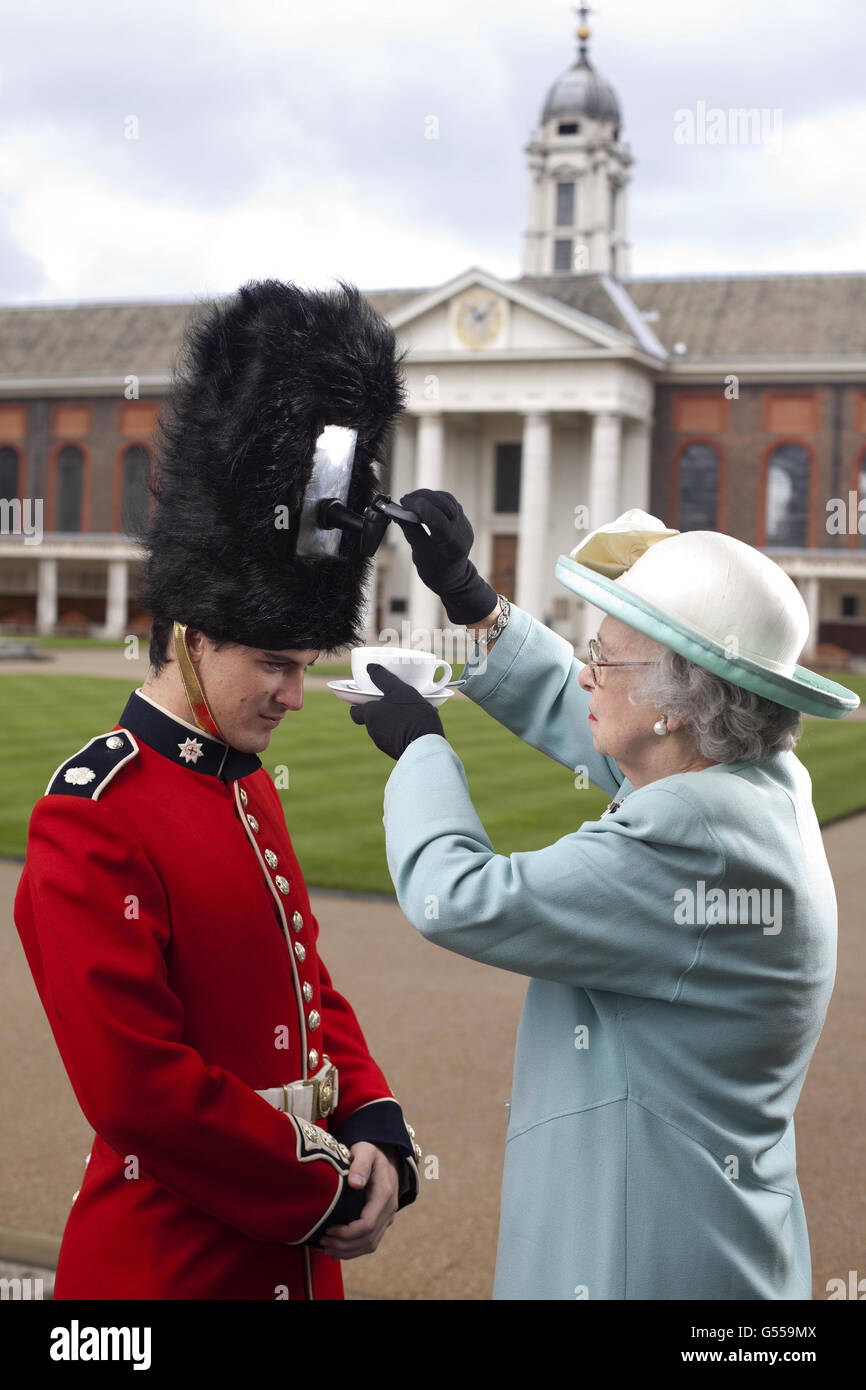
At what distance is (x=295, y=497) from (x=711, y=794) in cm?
87

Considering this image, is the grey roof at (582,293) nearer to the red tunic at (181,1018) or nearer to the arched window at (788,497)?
the arched window at (788,497)

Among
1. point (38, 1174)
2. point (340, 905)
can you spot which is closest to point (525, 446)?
point (340, 905)

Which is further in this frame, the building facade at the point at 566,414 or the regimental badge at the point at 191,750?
the building facade at the point at 566,414

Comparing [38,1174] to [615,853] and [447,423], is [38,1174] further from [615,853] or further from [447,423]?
[447,423]

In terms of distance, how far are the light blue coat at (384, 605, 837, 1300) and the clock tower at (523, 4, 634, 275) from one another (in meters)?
52.0

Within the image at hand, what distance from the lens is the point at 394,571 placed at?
4859 centimetres

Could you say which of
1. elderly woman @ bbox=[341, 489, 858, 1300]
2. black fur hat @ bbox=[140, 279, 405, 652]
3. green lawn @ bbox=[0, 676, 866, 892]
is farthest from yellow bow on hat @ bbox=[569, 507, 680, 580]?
green lawn @ bbox=[0, 676, 866, 892]

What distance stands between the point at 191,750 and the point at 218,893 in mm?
263

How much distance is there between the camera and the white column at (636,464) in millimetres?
46500

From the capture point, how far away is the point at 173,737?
7.83ft

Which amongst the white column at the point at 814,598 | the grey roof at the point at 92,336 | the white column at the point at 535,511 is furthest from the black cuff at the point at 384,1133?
the grey roof at the point at 92,336

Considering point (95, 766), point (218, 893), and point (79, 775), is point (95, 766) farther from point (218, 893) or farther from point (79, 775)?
point (218, 893)

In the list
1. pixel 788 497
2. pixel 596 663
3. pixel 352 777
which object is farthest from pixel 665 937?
pixel 788 497

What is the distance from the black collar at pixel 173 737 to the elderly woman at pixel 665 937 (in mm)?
365
